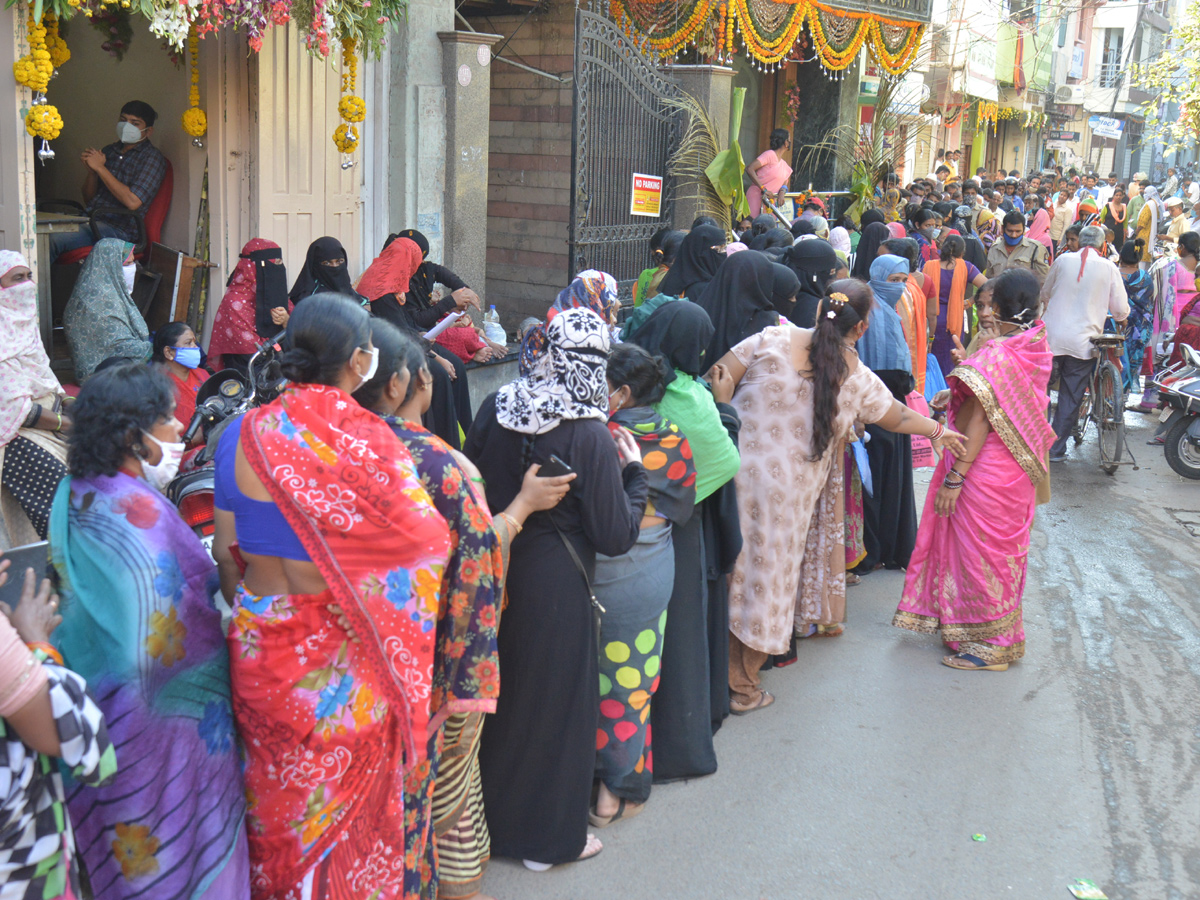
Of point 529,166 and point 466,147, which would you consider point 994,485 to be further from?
point 529,166

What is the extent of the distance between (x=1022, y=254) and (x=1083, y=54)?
29.7 metres

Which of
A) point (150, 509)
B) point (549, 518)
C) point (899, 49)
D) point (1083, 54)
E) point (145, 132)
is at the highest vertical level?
point (1083, 54)

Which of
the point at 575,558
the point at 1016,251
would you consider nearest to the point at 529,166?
the point at 1016,251

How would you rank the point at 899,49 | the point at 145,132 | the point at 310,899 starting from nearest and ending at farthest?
the point at 310,899, the point at 145,132, the point at 899,49

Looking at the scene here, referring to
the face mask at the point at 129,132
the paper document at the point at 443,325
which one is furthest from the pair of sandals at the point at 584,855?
the face mask at the point at 129,132

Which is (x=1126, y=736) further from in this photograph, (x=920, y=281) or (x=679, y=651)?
(x=920, y=281)

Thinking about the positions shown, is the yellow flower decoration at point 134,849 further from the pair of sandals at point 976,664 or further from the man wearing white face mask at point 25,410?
the pair of sandals at point 976,664

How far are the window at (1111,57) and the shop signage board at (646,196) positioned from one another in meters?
32.7

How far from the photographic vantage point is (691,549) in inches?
141

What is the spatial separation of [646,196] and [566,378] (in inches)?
254

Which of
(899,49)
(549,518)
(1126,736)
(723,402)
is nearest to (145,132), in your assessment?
Answer: (723,402)

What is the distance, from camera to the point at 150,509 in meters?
2.24

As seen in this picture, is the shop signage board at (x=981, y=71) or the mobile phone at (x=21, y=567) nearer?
the mobile phone at (x=21, y=567)

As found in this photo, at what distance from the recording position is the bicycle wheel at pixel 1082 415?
852 cm
